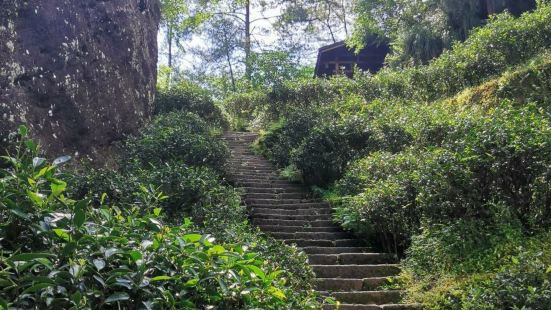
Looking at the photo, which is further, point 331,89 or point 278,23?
point 278,23

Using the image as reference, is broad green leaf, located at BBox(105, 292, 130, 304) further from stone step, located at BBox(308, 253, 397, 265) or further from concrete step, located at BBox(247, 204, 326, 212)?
concrete step, located at BBox(247, 204, 326, 212)

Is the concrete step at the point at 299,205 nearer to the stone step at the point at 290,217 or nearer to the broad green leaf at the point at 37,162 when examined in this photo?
the stone step at the point at 290,217

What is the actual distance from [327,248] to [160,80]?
11.2m

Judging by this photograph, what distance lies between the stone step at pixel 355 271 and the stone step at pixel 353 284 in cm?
29

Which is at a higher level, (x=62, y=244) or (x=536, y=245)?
(x=62, y=244)

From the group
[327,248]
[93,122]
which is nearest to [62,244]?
[327,248]

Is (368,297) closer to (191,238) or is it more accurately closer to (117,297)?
(191,238)

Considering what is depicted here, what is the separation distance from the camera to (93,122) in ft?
28.7

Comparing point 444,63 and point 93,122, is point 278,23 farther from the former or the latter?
point 93,122

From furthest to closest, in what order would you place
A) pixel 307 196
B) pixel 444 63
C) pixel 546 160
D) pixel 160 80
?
1. pixel 160 80
2. pixel 444 63
3. pixel 307 196
4. pixel 546 160

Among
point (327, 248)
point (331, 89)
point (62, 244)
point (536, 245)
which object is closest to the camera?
point (62, 244)

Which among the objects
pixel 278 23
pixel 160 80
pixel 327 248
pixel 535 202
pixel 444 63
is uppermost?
pixel 278 23

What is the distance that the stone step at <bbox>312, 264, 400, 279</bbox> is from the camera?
6660 mm

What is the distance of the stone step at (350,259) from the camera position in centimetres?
712
